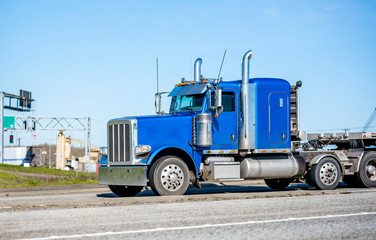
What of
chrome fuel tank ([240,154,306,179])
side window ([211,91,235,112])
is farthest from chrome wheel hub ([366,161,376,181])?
side window ([211,91,235,112])

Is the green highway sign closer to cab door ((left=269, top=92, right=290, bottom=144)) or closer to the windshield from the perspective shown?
the windshield

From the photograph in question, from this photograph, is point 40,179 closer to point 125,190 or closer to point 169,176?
point 125,190

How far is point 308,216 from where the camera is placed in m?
8.23

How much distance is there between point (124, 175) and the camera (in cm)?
1278

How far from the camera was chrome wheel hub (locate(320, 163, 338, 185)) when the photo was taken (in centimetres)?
1484

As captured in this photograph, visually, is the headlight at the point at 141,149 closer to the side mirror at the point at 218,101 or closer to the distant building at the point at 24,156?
the side mirror at the point at 218,101

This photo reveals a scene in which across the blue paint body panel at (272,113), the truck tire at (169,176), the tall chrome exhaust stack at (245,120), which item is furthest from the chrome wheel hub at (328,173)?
the truck tire at (169,176)

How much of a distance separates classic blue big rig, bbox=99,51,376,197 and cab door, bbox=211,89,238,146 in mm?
26

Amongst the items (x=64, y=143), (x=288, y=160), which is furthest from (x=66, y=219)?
(x=64, y=143)

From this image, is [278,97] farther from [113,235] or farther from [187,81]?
[113,235]

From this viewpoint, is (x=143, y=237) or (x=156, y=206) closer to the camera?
(x=143, y=237)

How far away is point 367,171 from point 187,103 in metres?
6.09

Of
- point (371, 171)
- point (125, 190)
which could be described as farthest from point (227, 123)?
point (371, 171)

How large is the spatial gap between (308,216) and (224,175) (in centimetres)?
553
